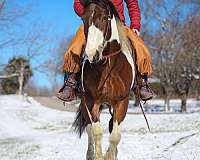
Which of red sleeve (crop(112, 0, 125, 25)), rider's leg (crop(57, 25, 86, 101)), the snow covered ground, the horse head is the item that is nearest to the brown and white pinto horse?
the horse head

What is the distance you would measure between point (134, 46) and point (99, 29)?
1442mm

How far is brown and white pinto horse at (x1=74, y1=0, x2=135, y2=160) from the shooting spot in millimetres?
4789

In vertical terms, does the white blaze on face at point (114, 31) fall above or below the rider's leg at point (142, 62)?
above

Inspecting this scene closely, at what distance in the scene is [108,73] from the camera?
516 centimetres

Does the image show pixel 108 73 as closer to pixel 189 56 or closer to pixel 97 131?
pixel 97 131

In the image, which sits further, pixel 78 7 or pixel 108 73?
pixel 78 7

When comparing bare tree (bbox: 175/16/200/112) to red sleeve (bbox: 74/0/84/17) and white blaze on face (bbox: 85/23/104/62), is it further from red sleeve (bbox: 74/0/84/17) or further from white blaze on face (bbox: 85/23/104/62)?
white blaze on face (bbox: 85/23/104/62)

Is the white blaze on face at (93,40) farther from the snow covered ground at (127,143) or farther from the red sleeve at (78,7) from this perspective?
the snow covered ground at (127,143)

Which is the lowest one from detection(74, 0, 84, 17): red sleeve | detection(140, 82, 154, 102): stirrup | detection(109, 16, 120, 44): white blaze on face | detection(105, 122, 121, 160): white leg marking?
Answer: detection(105, 122, 121, 160): white leg marking

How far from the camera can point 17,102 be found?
40125 millimetres

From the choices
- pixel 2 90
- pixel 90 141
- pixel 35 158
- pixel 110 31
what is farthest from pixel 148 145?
pixel 2 90

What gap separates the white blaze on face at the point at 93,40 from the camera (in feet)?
14.6

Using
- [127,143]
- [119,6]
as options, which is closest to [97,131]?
[119,6]

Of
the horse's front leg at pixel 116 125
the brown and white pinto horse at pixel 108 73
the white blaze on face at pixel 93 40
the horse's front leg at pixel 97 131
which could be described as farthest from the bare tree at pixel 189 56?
the white blaze on face at pixel 93 40
